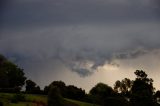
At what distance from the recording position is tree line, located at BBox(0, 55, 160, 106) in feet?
421

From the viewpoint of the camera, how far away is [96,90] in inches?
5955

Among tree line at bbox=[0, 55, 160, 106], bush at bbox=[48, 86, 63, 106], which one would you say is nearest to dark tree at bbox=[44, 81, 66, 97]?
tree line at bbox=[0, 55, 160, 106]

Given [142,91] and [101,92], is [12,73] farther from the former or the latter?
[142,91]

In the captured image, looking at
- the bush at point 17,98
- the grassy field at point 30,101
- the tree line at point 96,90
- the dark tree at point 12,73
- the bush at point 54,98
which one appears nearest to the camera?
the grassy field at point 30,101

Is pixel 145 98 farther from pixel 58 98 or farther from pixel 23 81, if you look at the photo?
pixel 23 81

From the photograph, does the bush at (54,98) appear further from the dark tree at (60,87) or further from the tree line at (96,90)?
the dark tree at (60,87)

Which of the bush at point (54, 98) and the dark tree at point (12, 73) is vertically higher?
the dark tree at point (12, 73)

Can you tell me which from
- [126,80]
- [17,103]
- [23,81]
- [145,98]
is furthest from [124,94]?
[17,103]

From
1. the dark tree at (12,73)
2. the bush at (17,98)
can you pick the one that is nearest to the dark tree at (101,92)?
the dark tree at (12,73)

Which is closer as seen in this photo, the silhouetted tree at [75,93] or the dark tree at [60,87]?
the dark tree at [60,87]

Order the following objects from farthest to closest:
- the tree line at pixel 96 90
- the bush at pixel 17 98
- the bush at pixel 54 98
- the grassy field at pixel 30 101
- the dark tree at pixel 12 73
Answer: the dark tree at pixel 12 73 → the tree line at pixel 96 90 → the bush at pixel 54 98 → the bush at pixel 17 98 → the grassy field at pixel 30 101

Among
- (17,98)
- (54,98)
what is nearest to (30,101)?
(17,98)

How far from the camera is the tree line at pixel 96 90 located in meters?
128


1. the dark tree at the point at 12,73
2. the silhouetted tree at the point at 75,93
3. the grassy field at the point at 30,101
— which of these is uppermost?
the dark tree at the point at 12,73
